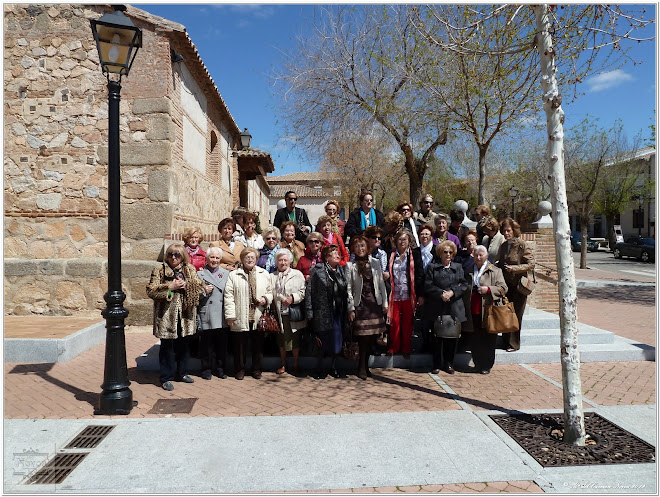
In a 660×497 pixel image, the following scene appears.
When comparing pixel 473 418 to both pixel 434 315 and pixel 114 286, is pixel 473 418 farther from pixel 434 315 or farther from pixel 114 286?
pixel 114 286

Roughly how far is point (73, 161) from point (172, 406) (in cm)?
568

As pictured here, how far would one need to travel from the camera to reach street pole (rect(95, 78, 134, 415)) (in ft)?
15.5

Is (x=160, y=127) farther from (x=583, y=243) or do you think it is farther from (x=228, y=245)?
(x=583, y=243)

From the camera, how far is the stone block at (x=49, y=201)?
8.59m

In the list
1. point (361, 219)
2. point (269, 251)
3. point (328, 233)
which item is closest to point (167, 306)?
point (269, 251)

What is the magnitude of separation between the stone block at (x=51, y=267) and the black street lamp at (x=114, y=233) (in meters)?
4.37

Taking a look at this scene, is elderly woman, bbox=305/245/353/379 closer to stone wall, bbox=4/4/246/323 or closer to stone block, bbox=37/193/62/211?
stone wall, bbox=4/4/246/323

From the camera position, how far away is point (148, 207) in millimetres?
8430

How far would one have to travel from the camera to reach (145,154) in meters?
8.41

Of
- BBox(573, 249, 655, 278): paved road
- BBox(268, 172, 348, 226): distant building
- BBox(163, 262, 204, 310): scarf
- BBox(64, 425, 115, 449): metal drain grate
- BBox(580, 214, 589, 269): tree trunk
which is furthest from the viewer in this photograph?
BBox(268, 172, 348, 226): distant building

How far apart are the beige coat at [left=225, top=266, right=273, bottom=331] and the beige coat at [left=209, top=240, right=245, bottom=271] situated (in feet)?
1.24

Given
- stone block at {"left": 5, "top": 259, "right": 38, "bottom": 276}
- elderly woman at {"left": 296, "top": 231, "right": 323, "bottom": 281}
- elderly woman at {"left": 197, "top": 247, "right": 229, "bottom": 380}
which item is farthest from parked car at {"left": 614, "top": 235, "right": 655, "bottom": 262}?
stone block at {"left": 5, "top": 259, "right": 38, "bottom": 276}

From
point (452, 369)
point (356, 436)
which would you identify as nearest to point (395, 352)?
point (452, 369)

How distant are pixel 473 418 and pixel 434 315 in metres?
1.57
